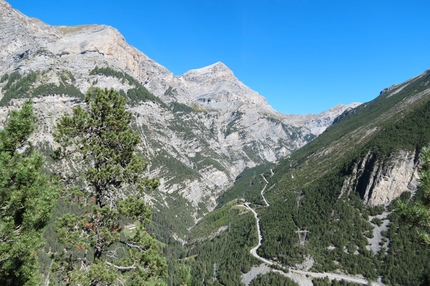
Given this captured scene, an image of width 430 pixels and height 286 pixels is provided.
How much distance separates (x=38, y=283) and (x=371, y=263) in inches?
4771

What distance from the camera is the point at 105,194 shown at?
18906mm

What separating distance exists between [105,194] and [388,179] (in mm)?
147016

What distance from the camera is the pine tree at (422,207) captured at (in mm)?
11141

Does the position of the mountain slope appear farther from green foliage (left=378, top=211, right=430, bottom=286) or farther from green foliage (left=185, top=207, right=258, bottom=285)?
green foliage (left=185, top=207, right=258, bottom=285)

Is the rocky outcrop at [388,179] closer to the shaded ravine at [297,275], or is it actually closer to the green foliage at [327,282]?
the shaded ravine at [297,275]

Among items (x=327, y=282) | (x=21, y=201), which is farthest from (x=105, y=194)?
(x=327, y=282)

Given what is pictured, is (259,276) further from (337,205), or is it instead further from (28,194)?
(28,194)

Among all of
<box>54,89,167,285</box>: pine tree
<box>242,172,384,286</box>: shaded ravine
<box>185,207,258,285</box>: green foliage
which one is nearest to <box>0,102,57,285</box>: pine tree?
<box>54,89,167,285</box>: pine tree

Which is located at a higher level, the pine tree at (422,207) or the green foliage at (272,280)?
the pine tree at (422,207)

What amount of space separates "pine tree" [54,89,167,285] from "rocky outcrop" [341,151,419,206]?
5582 inches

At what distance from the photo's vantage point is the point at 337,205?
142125 mm

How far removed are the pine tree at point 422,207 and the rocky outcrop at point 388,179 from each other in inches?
5518

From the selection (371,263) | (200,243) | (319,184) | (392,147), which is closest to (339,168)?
(319,184)

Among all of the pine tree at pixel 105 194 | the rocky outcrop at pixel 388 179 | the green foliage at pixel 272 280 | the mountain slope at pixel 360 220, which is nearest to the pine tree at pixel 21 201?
the pine tree at pixel 105 194
